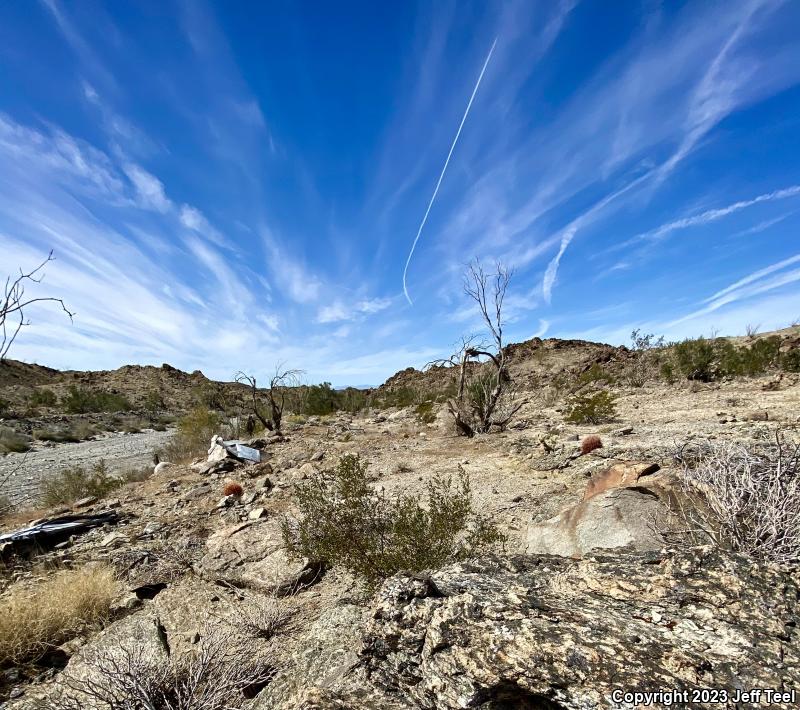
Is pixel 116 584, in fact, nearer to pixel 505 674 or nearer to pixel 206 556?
pixel 206 556

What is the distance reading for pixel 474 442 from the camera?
1159cm

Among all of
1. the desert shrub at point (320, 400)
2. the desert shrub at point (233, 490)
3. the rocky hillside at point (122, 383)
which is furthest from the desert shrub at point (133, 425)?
the desert shrub at point (233, 490)

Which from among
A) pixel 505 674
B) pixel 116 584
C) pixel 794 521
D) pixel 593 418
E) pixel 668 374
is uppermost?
pixel 668 374

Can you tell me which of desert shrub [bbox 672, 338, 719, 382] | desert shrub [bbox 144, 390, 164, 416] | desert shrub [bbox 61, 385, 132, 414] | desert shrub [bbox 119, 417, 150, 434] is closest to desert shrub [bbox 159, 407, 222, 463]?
desert shrub [bbox 119, 417, 150, 434]

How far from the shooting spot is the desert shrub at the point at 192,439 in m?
16.3

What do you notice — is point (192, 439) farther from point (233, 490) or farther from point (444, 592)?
point (444, 592)

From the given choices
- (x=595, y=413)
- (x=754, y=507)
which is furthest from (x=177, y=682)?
(x=595, y=413)

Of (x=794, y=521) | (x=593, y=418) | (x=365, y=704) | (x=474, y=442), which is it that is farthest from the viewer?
(x=593, y=418)

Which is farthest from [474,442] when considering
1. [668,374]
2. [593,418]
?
Answer: [668,374]

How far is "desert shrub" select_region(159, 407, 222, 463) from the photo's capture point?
53.6 ft

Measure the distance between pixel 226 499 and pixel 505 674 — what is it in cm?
776

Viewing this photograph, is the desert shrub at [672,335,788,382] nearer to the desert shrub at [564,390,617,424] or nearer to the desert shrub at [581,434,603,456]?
the desert shrub at [564,390,617,424]

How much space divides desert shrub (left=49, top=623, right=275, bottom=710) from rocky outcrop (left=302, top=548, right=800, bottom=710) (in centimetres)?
144

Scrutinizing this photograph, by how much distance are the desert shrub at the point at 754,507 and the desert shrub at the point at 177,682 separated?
11.5 ft
